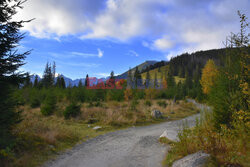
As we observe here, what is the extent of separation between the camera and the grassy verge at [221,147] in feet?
10.6

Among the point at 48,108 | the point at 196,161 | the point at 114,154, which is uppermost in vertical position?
the point at 48,108

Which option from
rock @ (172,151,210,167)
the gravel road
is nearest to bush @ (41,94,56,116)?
the gravel road

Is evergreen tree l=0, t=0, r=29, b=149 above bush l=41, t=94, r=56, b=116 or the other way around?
above

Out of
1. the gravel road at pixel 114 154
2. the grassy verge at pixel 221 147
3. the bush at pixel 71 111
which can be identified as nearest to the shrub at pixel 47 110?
the bush at pixel 71 111

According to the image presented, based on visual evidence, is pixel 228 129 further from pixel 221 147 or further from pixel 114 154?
pixel 114 154

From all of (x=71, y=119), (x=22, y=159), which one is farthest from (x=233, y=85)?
(x=71, y=119)

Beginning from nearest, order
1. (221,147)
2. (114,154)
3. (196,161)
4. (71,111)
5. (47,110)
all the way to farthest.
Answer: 1. (196,161)
2. (221,147)
3. (114,154)
4. (71,111)
5. (47,110)

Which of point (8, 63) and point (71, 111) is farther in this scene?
point (71, 111)

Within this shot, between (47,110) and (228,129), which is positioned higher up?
(228,129)

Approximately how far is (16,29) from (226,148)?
7119 mm

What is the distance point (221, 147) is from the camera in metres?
3.84

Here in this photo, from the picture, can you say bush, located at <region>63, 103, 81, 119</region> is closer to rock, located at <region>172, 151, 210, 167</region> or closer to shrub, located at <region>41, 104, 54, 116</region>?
shrub, located at <region>41, 104, 54, 116</region>

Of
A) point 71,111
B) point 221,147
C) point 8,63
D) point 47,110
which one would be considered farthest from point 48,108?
point 221,147

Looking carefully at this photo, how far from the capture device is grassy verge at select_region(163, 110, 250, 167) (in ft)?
10.6
